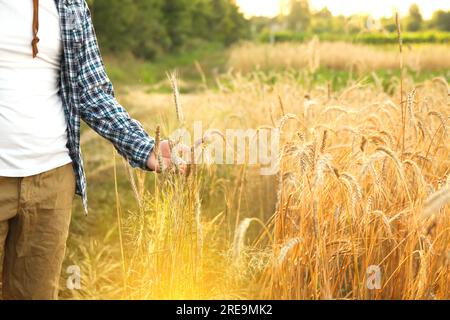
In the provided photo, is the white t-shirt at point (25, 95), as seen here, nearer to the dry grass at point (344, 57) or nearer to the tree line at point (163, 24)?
the dry grass at point (344, 57)

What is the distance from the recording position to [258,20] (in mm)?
22734

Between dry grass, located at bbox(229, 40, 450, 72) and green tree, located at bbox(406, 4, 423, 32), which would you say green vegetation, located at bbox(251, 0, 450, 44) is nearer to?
green tree, located at bbox(406, 4, 423, 32)

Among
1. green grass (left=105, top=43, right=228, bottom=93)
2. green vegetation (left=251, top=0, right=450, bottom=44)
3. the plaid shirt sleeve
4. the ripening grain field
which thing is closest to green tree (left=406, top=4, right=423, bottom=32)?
green vegetation (left=251, top=0, right=450, bottom=44)

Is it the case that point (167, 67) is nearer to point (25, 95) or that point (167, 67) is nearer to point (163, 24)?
point (163, 24)

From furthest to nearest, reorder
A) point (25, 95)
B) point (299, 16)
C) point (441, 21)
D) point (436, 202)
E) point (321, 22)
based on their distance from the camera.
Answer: point (299, 16) → point (321, 22) → point (441, 21) → point (25, 95) → point (436, 202)

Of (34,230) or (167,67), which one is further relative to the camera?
(167,67)

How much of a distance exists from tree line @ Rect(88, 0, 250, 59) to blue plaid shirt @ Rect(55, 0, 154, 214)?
894 centimetres

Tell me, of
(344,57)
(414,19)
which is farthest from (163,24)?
(344,57)

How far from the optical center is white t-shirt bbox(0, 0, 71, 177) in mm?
1468

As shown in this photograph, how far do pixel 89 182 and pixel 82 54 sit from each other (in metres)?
3.25

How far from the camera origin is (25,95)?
4.84 feet

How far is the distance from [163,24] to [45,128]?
15306mm
